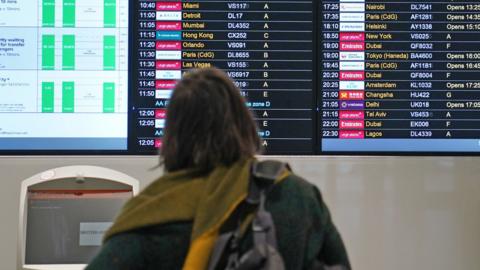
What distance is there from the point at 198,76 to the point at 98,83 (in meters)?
1.73

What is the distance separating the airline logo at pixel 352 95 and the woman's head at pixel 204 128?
174cm

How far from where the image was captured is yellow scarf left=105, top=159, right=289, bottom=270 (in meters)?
1.31

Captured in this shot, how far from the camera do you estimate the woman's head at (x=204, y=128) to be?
1395 mm

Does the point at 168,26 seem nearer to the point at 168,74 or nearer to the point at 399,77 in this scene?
the point at 168,74

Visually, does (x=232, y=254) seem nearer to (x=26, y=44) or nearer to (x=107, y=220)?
(x=107, y=220)

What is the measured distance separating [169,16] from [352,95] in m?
1.00

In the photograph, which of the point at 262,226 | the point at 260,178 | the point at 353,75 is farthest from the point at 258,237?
the point at 353,75

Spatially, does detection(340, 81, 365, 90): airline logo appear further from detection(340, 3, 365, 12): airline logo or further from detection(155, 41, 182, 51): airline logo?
detection(155, 41, 182, 51): airline logo

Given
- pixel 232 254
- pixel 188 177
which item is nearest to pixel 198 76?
pixel 188 177

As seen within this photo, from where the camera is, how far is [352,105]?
3102 millimetres

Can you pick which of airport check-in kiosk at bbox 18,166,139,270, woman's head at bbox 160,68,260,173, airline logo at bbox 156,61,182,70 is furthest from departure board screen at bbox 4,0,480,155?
woman's head at bbox 160,68,260,173

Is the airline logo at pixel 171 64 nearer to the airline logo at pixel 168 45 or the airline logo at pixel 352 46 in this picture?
the airline logo at pixel 168 45

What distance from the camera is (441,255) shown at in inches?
123

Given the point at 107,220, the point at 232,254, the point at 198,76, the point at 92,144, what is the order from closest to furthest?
the point at 232,254 < the point at 198,76 < the point at 107,220 < the point at 92,144
